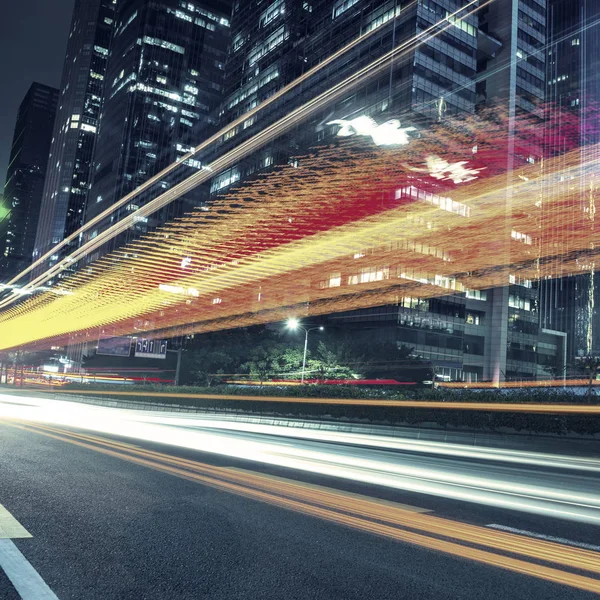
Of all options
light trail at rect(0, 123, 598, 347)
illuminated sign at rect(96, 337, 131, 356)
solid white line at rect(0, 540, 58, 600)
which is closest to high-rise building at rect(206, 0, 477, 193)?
light trail at rect(0, 123, 598, 347)

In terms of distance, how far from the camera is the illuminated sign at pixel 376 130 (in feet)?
237

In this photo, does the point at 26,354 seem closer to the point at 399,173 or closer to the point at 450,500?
the point at 399,173

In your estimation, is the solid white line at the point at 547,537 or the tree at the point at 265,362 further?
the tree at the point at 265,362

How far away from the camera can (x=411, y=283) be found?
6944cm

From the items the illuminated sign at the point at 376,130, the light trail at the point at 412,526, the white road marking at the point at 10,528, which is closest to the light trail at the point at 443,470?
the light trail at the point at 412,526

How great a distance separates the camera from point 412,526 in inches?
222

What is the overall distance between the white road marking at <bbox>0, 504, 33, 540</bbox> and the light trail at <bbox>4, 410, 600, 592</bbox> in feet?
9.00

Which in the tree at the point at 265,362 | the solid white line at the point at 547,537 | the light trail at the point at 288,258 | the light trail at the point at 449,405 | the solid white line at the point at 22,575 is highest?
the light trail at the point at 288,258

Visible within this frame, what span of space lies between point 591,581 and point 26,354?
4206 inches

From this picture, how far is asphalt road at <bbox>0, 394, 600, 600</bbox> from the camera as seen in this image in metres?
3.85

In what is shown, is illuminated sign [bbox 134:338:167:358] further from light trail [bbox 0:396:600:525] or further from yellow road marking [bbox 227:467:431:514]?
yellow road marking [bbox 227:467:431:514]

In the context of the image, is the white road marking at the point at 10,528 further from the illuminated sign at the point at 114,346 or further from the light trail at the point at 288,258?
the illuminated sign at the point at 114,346

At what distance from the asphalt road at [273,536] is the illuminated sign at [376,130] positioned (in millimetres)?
68128

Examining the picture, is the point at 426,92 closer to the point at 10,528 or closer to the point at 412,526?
the point at 412,526
